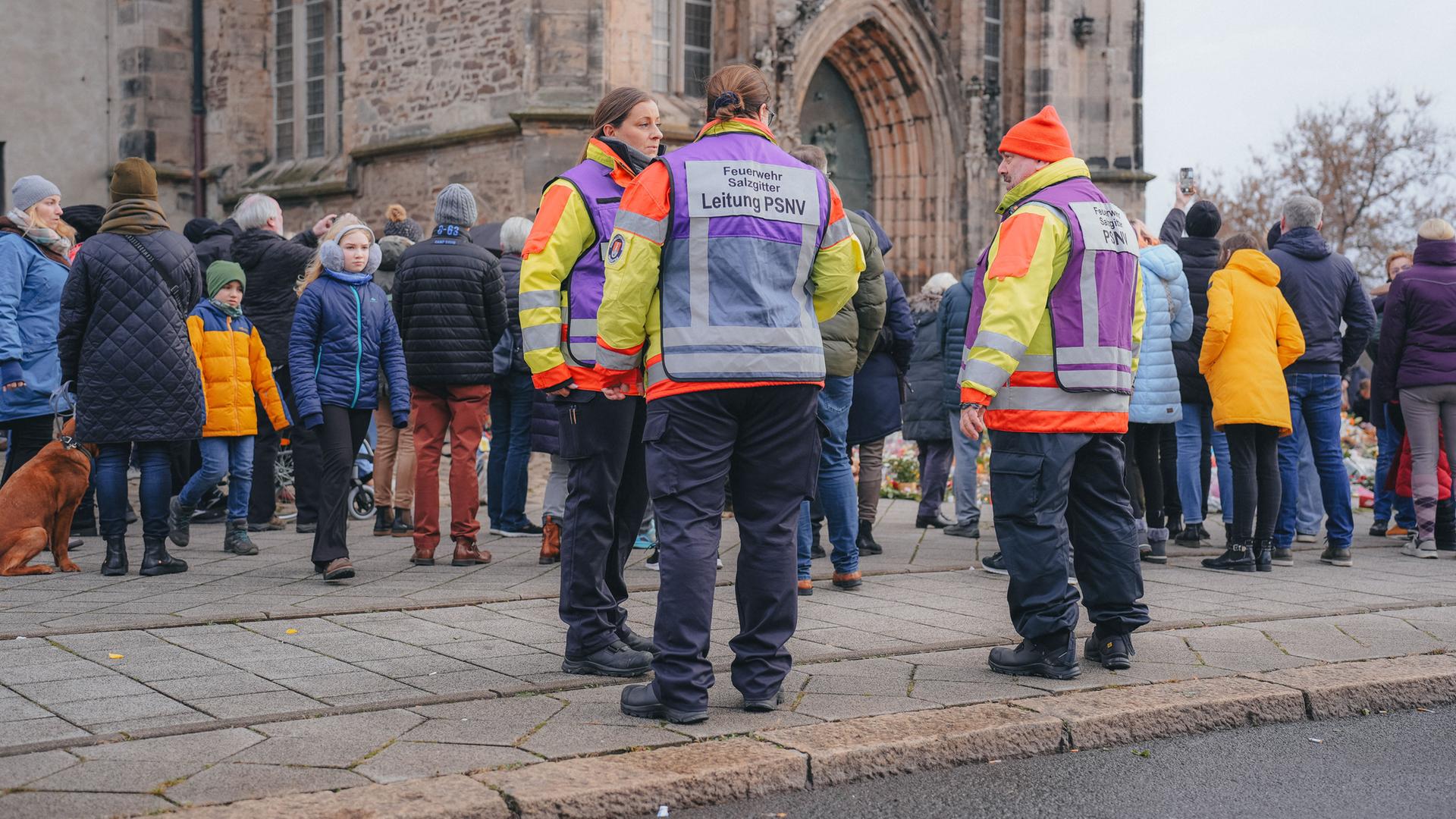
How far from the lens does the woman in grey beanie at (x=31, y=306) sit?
26.9ft

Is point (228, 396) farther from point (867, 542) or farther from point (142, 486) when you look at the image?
point (867, 542)

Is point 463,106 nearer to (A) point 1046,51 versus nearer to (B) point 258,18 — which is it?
(B) point 258,18

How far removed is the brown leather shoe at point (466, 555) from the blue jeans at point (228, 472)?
4.68 ft

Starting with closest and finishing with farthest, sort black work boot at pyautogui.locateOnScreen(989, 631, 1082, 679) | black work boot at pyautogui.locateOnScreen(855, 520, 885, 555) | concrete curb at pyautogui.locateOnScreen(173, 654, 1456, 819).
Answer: concrete curb at pyautogui.locateOnScreen(173, 654, 1456, 819), black work boot at pyautogui.locateOnScreen(989, 631, 1082, 679), black work boot at pyautogui.locateOnScreen(855, 520, 885, 555)

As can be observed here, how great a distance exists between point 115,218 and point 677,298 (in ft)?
13.8

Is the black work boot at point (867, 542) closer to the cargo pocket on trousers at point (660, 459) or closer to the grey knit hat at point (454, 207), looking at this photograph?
the grey knit hat at point (454, 207)

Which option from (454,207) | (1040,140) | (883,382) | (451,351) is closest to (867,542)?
(883,382)

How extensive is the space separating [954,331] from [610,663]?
4.87 m

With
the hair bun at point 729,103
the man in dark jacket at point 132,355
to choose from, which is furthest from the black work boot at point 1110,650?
the man in dark jacket at point 132,355

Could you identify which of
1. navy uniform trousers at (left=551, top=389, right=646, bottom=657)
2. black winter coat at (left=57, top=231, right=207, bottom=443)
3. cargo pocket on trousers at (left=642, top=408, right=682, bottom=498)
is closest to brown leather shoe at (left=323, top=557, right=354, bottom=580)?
black winter coat at (left=57, top=231, right=207, bottom=443)

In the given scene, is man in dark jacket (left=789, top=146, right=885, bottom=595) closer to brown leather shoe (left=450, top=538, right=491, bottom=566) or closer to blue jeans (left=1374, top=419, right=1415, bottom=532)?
brown leather shoe (left=450, top=538, right=491, bottom=566)

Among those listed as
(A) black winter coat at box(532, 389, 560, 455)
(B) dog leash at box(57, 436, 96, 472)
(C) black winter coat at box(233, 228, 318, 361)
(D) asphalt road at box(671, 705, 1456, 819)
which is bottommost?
(D) asphalt road at box(671, 705, 1456, 819)

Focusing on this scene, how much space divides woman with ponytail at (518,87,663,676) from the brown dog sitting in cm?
359

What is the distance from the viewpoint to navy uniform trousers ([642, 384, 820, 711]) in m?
4.63
